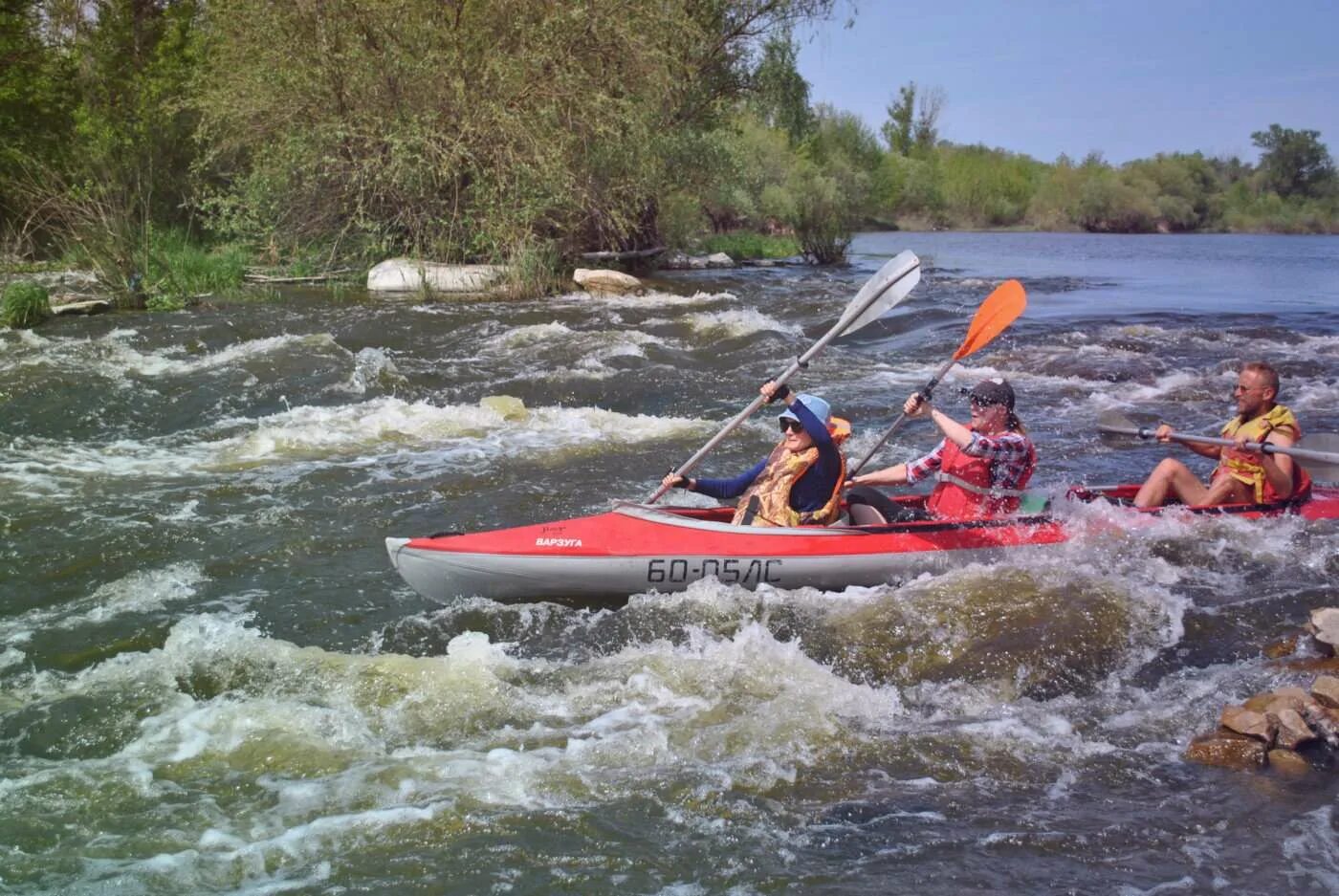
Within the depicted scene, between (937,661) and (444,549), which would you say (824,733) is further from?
(444,549)

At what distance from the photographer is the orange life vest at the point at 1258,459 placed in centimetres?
614

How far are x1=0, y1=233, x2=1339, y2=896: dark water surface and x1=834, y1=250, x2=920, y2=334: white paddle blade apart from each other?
5.15 ft

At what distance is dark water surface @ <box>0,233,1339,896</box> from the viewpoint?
337 cm

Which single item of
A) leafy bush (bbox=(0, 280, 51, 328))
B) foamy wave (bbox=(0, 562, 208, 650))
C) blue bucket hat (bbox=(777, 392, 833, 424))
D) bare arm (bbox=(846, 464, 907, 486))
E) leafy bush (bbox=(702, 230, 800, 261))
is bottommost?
foamy wave (bbox=(0, 562, 208, 650))

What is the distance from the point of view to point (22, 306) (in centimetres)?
1203

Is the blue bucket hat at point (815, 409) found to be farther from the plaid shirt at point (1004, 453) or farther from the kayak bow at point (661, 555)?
the plaid shirt at point (1004, 453)

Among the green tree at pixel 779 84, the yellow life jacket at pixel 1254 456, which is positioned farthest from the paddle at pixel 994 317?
the green tree at pixel 779 84

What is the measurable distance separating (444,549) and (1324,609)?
3.84 metres

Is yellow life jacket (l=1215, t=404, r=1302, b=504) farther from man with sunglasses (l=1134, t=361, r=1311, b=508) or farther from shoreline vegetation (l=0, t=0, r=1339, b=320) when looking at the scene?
shoreline vegetation (l=0, t=0, r=1339, b=320)

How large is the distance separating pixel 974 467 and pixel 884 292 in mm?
1212

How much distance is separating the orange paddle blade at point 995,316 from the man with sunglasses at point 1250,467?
40.4 inches

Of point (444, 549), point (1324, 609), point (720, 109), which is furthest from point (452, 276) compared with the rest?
point (1324, 609)

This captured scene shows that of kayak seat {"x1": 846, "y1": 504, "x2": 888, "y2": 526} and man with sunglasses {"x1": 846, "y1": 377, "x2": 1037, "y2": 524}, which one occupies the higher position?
man with sunglasses {"x1": 846, "y1": 377, "x2": 1037, "y2": 524}

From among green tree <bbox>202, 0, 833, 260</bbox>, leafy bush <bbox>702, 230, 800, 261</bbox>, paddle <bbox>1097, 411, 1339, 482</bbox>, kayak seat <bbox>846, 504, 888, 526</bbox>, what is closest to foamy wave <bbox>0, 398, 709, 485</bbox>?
kayak seat <bbox>846, 504, 888, 526</bbox>
